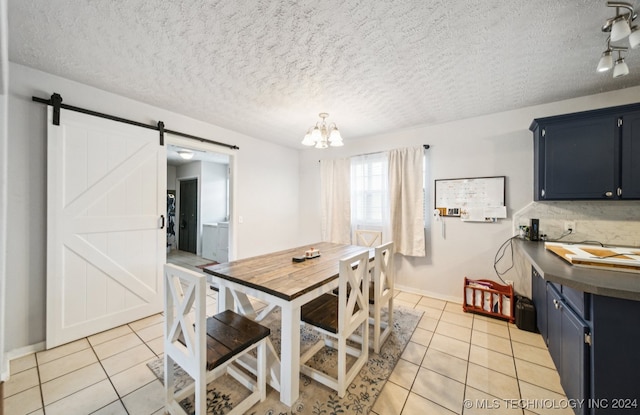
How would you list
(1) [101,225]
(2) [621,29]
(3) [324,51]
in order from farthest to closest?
(1) [101,225] → (3) [324,51] → (2) [621,29]

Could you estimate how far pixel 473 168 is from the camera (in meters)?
3.07

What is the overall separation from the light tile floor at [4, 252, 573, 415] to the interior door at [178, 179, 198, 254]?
4013 mm

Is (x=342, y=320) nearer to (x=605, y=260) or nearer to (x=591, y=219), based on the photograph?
(x=605, y=260)

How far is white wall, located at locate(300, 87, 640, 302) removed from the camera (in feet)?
9.03

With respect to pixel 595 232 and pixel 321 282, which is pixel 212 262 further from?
pixel 595 232

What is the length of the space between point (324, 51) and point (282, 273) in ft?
5.72

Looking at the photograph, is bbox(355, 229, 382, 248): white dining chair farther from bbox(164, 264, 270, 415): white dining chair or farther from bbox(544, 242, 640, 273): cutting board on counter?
bbox(164, 264, 270, 415): white dining chair

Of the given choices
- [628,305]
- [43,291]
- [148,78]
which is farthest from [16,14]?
[628,305]

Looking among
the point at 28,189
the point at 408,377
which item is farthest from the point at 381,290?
the point at 28,189

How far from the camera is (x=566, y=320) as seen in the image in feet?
5.04

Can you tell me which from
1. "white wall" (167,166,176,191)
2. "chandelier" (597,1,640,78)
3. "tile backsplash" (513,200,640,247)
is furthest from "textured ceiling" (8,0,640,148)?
"white wall" (167,166,176,191)

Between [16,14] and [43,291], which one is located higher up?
[16,14]

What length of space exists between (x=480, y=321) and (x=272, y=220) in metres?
3.37

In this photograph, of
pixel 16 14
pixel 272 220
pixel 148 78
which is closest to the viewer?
pixel 16 14
